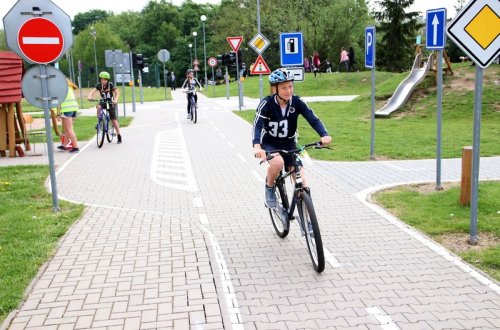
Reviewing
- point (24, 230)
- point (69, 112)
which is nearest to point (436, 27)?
point (24, 230)

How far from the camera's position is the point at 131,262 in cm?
579

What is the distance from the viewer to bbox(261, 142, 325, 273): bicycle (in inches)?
207

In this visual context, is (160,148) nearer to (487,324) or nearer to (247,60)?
(487,324)

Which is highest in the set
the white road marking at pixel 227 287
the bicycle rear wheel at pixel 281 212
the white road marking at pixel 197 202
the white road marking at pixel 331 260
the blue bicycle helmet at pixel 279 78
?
the blue bicycle helmet at pixel 279 78

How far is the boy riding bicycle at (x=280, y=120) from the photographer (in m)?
5.69

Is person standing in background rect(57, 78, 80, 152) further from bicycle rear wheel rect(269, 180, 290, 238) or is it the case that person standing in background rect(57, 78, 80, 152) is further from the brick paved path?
bicycle rear wheel rect(269, 180, 290, 238)

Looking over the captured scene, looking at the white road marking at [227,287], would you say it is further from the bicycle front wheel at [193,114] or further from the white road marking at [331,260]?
the bicycle front wheel at [193,114]

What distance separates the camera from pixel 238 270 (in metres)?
5.51

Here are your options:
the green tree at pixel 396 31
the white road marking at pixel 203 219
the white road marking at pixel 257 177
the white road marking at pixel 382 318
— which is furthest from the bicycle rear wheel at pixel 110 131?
the green tree at pixel 396 31

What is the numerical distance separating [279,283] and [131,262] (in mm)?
1623

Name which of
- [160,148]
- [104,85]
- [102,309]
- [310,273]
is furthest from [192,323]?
[104,85]

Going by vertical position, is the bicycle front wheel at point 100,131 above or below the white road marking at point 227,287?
above

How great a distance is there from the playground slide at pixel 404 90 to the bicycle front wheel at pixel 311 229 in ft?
53.7

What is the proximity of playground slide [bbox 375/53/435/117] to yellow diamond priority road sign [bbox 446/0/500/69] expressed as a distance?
15.5 metres
